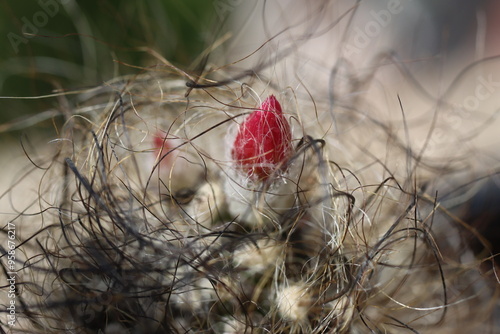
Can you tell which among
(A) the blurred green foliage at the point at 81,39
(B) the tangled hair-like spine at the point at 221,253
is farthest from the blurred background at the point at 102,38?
(B) the tangled hair-like spine at the point at 221,253

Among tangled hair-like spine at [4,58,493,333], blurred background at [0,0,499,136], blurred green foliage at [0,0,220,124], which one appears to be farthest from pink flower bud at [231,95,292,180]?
blurred green foliage at [0,0,220,124]

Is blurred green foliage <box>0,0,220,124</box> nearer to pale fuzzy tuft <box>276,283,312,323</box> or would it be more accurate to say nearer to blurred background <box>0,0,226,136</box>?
blurred background <box>0,0,226,136</box>

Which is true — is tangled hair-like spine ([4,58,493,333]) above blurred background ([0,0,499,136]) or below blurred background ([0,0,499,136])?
below

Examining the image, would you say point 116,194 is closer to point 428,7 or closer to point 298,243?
point 298,243

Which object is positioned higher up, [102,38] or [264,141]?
[102,38]

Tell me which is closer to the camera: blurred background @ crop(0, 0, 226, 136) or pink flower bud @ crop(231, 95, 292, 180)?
pink flower bud @ crop(231, 95, 292, 180)

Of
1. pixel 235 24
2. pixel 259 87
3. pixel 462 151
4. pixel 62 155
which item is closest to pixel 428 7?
pixel 235 24

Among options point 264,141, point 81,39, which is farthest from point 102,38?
point 264,141

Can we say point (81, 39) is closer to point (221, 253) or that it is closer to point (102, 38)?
point (102, 38)
